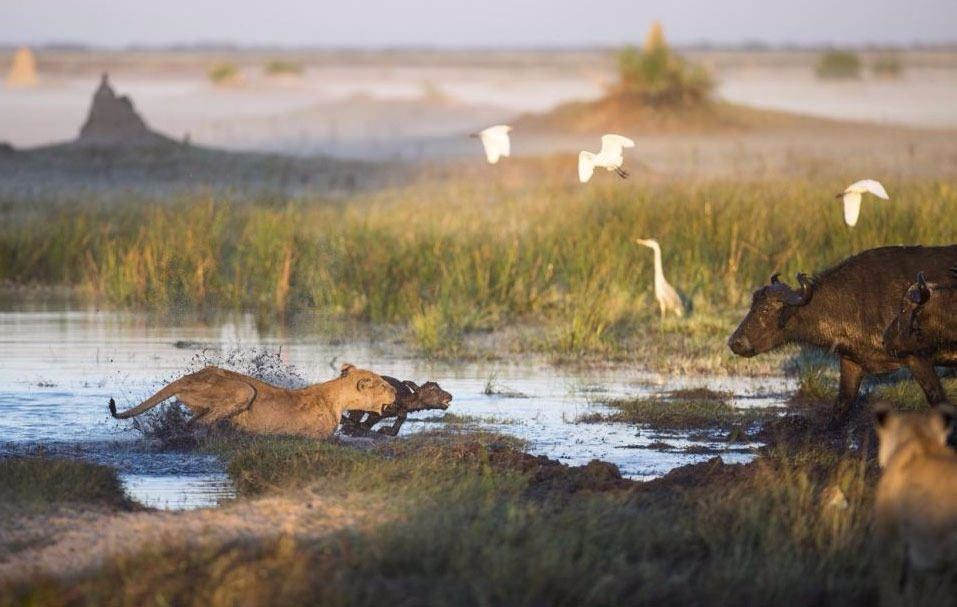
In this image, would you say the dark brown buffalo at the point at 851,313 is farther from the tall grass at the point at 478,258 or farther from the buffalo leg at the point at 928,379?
the tall grass at the point at 478,258

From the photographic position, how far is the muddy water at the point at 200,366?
32.7 ft

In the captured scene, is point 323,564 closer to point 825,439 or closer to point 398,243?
point 825,439

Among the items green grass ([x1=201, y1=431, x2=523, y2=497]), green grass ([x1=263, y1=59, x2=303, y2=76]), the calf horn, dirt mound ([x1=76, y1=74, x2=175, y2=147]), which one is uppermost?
green grass ([x1=263, y1=59, x2=303, y2=76])

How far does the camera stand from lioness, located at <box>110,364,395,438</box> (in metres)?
10.4

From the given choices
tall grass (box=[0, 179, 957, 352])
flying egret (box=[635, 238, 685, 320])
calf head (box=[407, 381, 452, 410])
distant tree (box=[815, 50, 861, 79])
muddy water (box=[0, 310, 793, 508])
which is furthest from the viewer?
distant tree (box=[815, 50, 861, 79])

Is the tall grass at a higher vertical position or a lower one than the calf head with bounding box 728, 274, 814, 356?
higher

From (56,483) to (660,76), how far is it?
3827cm

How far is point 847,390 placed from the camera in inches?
436

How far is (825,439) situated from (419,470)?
10.5 ft

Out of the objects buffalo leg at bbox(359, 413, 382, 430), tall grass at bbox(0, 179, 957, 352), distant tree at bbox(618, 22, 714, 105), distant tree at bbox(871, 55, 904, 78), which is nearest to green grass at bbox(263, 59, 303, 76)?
distant tree at bbox(871, 55, 904, 78)

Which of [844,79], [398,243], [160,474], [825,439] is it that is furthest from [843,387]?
[844,79]

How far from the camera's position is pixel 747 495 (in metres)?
7.88

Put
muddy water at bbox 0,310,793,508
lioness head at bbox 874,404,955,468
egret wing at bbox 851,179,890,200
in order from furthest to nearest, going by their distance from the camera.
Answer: egret wing at bbox 851,179,890,200
muddy water at bbox 0,310,793,508
lioness head at bbox 874,404,955,468

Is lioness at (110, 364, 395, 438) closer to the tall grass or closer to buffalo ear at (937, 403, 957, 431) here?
the tall grass
